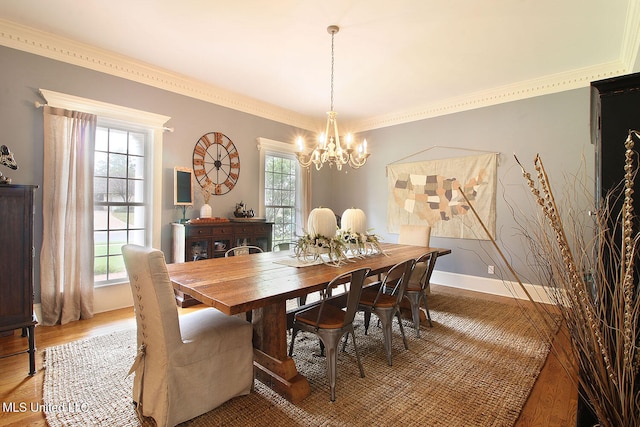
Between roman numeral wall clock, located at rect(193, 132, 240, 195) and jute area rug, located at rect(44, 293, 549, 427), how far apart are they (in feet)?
7.03

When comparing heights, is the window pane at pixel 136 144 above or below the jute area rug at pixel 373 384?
above

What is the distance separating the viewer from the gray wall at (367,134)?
3021mm

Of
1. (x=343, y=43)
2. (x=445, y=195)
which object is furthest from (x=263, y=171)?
(x=445, y=195)

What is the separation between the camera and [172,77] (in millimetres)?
3934

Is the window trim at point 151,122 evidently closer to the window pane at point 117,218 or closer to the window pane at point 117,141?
the window pane at point 117,141

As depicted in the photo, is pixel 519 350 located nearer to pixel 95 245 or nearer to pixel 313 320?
pixel 313 320

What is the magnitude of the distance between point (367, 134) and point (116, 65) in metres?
3.96

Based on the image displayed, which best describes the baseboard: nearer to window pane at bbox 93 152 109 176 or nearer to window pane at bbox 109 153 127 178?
window pane at bbox 109 153 127 178

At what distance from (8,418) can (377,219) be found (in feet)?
16.3

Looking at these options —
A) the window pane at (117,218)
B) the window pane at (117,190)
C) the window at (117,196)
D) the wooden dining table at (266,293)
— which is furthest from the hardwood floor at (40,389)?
the window pane at (117,190)

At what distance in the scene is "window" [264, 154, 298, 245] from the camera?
5.22m

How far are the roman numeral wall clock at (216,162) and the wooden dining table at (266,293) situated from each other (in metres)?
2.06

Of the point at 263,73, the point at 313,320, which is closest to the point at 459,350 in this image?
the point at 313,320

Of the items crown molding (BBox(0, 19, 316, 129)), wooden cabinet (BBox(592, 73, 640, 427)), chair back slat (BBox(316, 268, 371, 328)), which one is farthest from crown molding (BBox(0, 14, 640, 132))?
chair back slat (BBox(316, 268, 371, 328))
